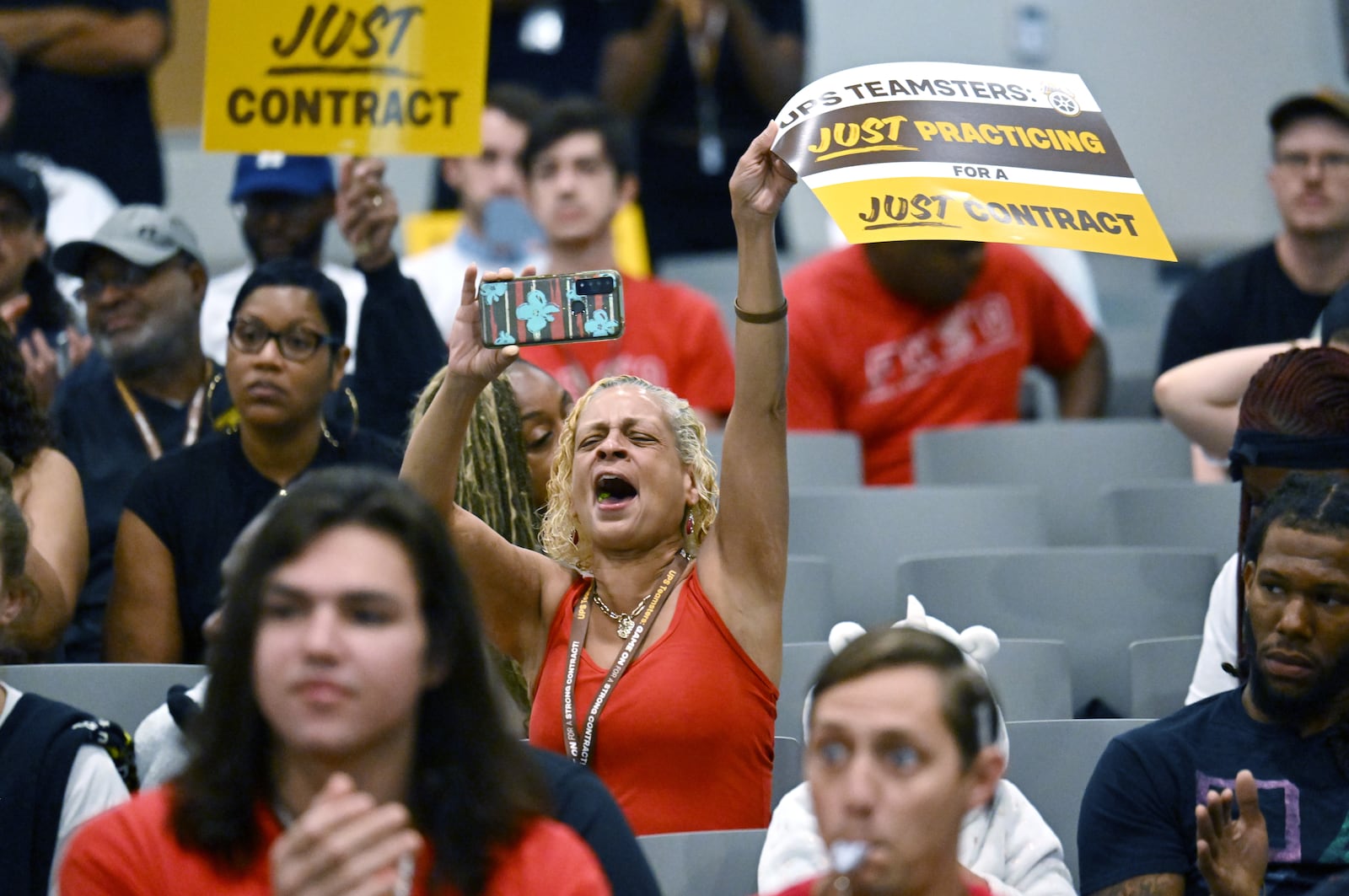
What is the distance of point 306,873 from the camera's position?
5.65ft

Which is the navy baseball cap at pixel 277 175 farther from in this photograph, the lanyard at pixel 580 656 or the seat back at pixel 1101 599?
the lanyard at pixel 580 656

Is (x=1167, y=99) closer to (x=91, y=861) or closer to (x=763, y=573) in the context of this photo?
(x=763, y=573)

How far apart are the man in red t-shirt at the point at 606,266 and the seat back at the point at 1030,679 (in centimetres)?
194

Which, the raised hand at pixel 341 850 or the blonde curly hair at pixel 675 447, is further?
the blonde curly hair at pixel 675 447

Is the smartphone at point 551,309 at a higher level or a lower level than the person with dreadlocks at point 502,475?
higher

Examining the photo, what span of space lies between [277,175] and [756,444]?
279 centimetres

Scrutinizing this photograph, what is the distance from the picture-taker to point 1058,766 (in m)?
3.15

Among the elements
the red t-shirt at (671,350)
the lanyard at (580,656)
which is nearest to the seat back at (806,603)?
the lanyard at (580,656)

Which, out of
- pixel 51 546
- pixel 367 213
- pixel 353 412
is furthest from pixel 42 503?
pixel 367 213

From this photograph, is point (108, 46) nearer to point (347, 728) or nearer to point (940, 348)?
point (940, 348)

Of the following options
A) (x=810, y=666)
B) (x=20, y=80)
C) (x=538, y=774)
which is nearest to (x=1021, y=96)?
(x=810, y=666)

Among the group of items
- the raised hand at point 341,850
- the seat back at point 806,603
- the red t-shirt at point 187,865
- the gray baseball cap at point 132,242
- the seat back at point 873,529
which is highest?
the gray baseball cap at point 132,242

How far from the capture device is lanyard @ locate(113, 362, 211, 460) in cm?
451

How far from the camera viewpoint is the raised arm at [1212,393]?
13.4 ft
